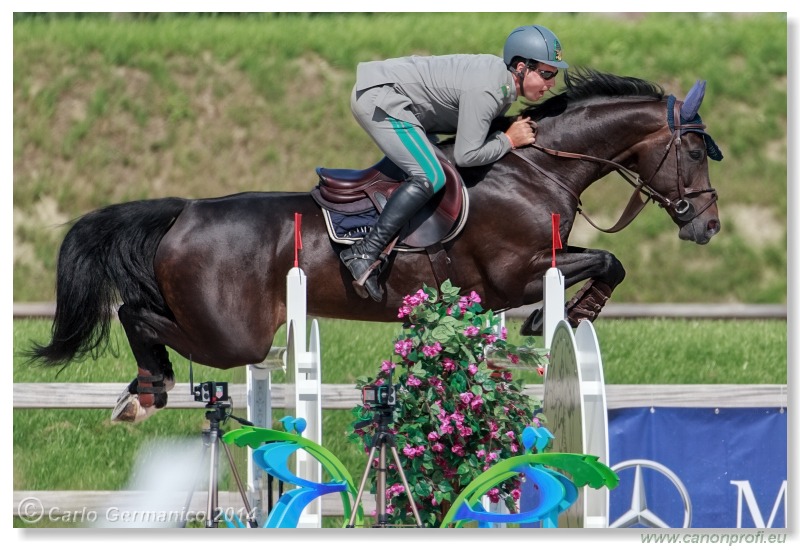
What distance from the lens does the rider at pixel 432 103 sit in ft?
16.7

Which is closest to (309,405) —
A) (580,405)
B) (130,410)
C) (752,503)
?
(580,405)

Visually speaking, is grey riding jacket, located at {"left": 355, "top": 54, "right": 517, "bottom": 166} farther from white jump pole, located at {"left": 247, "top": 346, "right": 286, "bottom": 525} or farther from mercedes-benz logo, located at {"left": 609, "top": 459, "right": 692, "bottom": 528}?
mercedes-benz logo, located at {"left": 609, "top": 459, "right": 692, "bottom": 528}

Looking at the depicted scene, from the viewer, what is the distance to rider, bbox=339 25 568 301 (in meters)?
5.09

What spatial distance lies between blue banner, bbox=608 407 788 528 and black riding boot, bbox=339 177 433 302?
1182mm

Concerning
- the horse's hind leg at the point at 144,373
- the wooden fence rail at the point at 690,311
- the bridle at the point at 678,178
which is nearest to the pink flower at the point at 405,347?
the bridle at the point at 678,178

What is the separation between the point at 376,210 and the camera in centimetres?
533

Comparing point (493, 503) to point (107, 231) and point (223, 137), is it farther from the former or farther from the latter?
point (223, 137)

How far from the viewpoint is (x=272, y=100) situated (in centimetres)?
1183

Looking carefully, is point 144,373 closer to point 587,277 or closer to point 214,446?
point 214,446

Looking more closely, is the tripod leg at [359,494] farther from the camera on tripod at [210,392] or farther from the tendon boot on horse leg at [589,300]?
the tendon boot on horse leg at [589,300]

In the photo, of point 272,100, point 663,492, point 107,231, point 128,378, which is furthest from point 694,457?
point 272,100

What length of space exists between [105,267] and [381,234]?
129 centimetres

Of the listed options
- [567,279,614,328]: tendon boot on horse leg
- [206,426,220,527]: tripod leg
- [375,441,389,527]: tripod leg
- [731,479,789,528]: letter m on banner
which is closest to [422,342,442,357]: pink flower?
[375,441,389,527]: tripod leg

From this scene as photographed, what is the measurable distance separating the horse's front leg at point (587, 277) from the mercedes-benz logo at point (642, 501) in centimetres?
65
